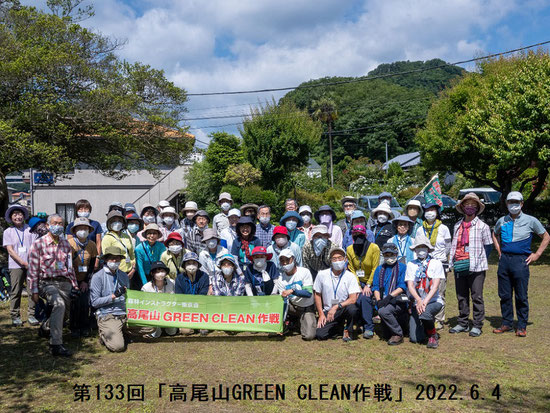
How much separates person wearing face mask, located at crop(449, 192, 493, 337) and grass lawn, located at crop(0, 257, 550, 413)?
0.33 metres

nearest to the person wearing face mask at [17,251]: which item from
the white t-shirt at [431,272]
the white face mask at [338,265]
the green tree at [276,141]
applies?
the white face mask at [338,265]

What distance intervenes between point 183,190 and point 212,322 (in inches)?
1052

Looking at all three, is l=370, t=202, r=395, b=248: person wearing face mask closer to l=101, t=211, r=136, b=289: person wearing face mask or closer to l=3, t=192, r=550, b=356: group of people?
l=3, t=192, r=550, b=356: group of people

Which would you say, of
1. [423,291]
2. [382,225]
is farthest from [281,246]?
[423,291]

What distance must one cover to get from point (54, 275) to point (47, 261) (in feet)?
0.71

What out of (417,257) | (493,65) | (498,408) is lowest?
(498,408)

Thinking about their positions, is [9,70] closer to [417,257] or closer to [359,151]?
[417,257]

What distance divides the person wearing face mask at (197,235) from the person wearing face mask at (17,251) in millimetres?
2567

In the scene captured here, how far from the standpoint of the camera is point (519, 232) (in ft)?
23.0

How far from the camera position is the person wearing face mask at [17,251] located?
7781 mm

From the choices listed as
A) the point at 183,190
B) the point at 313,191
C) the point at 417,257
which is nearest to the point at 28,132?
the point at 417,257

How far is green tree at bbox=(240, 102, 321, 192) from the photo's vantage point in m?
32.5

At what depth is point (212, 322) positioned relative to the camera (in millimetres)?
7137

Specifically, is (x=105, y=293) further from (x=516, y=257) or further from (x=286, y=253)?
(x=516, y=257)
